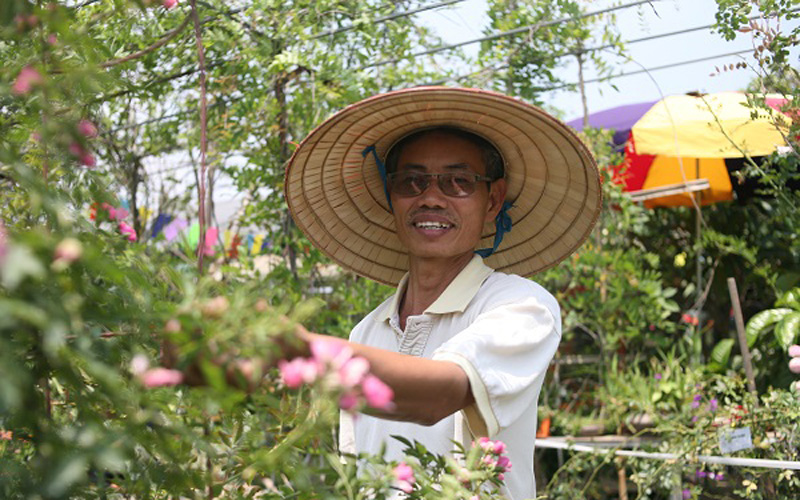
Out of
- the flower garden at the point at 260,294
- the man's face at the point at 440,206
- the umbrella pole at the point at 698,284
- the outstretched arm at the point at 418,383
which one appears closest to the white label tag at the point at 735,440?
the flower garden at the point at 260,294

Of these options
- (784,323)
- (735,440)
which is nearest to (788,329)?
(784,323)

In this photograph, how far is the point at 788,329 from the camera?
13.3ft

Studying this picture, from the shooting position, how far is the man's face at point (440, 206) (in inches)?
77.4

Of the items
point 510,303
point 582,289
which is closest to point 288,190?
point 510,303

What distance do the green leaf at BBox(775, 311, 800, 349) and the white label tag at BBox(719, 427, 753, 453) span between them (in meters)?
0.66

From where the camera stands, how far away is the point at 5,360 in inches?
24.5

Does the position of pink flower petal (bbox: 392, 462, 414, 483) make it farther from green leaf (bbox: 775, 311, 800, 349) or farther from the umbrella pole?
the umbrella pole

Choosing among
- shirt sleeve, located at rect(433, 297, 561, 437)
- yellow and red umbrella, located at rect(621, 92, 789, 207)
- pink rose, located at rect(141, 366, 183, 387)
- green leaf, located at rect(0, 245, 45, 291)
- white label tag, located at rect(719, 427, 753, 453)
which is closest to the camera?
green leaf, located at rect(0, 245, 45, 291)

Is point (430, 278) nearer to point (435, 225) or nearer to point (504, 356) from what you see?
point (435, 225)

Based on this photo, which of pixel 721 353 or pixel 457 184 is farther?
pixel 721 353

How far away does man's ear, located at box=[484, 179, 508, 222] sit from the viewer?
2.13 meters

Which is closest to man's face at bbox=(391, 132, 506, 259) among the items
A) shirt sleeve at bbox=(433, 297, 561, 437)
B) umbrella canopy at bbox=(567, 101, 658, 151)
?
shirt sleeve at bbox=(433, 297, 561, 437)

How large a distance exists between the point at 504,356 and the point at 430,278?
543 mm

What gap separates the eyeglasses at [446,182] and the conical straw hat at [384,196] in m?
0.13
